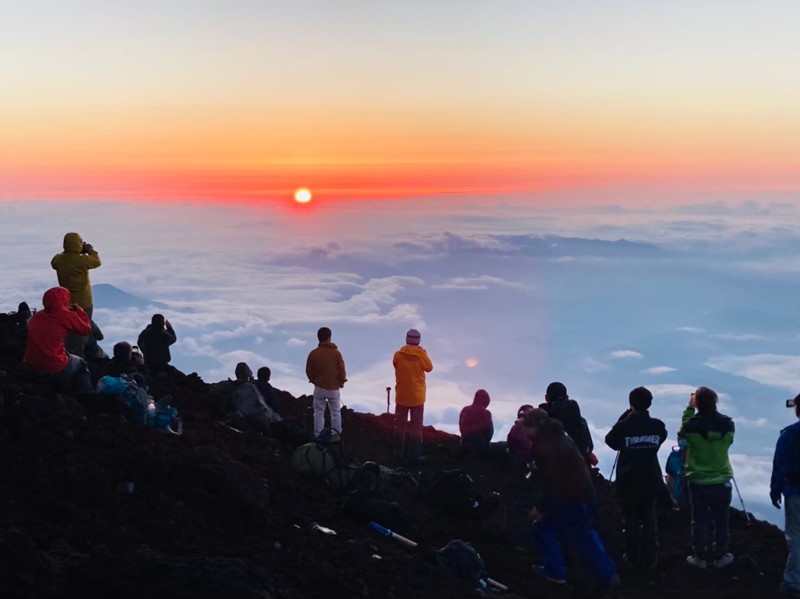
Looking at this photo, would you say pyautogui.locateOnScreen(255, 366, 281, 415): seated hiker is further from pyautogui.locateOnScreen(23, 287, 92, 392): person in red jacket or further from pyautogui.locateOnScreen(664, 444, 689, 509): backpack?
pyautogui.locateOnScreen(664, 444, 689, 509): backpack

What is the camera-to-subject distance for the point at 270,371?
61.6 feet

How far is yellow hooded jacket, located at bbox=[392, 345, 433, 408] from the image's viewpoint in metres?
17.5

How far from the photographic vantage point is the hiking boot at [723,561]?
13.4 m

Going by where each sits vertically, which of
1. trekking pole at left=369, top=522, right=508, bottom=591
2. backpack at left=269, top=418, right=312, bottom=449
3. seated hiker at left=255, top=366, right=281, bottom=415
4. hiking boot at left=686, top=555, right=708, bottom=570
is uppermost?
seated hiker at left=255, top=366, right=281, bottom=415

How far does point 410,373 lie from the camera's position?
1752 centimetres

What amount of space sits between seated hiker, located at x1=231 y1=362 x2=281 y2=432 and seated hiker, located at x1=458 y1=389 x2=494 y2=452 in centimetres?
320

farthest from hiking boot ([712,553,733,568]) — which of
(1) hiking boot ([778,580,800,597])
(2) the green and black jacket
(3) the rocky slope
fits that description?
(2) the green and black jacket

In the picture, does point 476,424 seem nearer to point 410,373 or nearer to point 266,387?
point 410,373

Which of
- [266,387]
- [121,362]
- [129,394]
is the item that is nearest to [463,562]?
[129,394]

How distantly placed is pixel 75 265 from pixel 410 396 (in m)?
5.97

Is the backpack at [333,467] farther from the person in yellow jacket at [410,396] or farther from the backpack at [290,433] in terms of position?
the person in yellow jacket at [410,396]

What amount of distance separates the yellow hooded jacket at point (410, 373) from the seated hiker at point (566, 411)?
12.2ft

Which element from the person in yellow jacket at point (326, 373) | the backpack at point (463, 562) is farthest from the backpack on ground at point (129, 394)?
the backpack at point (463, 562)

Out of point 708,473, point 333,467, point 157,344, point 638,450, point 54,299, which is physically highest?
point 54,299
